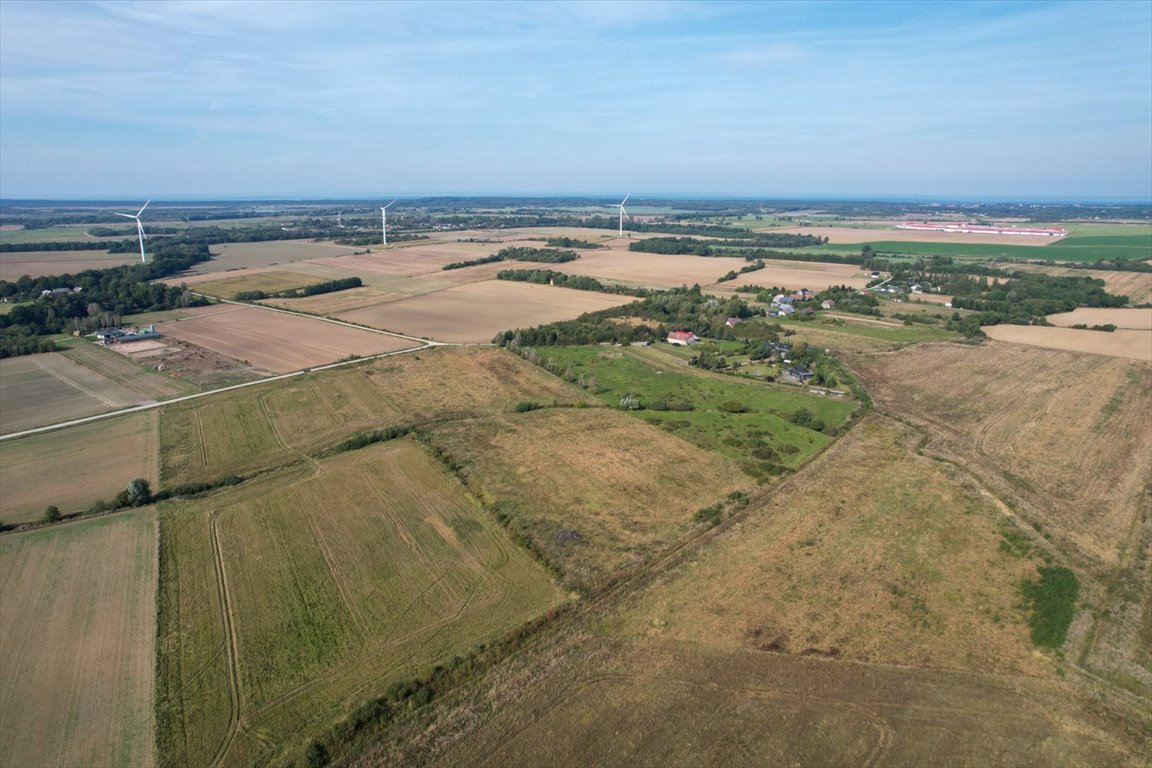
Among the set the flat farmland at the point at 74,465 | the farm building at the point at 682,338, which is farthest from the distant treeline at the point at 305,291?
the farm building at the point at 682,338

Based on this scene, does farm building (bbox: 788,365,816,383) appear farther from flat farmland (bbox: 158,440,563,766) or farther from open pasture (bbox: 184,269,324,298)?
open pasture (bbox: 184,269,324,298)

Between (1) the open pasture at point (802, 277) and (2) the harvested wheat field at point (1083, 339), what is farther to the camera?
(1) the open pasture at point (802, 277)

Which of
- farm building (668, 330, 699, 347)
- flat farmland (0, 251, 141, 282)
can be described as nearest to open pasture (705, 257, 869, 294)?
farm building (668, 330, 699, 347)

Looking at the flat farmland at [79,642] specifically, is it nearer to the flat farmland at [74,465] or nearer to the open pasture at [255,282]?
the flat farmland at [74,465]

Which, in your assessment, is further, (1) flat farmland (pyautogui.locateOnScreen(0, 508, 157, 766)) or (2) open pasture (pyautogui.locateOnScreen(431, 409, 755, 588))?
(2) open pasture (pyautogui.locateOnScreen(431, 409, 755, 588))

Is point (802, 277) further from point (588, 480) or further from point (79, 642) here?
point (79, 642)

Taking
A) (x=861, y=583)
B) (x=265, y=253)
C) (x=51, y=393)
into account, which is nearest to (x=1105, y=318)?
(x=861, y=583)

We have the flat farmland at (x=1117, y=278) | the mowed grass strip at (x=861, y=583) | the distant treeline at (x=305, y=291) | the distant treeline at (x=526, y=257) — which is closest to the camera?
the mowed grass strip at (x=861, y=583)
